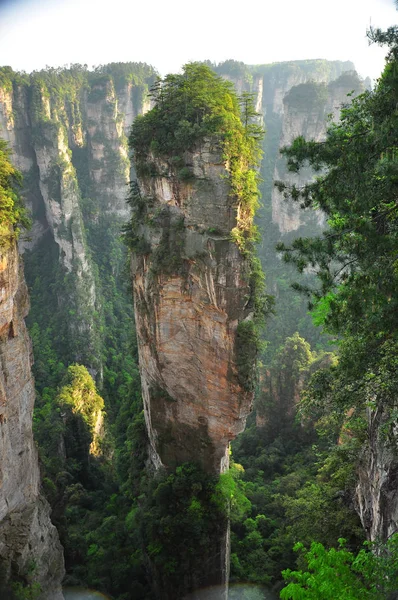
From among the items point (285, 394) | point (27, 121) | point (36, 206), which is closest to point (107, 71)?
point (27, 121)

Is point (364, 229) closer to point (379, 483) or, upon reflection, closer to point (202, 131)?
point (379, 483)

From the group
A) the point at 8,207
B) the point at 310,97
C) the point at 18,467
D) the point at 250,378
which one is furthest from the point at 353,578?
the point at 310,97

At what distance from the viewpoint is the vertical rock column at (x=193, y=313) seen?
15445 mm

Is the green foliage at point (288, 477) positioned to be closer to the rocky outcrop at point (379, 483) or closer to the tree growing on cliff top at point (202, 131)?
the rocky outcrop at point (379, 483)

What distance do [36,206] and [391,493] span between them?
47.7 metres

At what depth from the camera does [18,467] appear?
1616cm

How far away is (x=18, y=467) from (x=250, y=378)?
8910 millimetres

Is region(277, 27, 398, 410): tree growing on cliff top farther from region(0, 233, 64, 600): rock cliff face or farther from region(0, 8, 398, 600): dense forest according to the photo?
region(0, 233, 64, 600): rock cliff face

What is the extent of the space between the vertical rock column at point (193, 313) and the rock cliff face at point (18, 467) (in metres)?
4.62

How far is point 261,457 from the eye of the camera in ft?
91.9

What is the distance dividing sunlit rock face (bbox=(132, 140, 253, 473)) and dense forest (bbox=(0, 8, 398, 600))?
0.24 m

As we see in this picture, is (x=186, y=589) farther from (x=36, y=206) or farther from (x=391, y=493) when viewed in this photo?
(x=36, y=206)

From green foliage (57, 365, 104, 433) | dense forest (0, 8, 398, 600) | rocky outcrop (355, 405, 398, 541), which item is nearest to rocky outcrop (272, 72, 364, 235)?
dense forest (0, 8, 398, 600)

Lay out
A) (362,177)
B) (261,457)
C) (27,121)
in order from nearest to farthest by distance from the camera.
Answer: (362,177) → (261,457) → (27,121)
